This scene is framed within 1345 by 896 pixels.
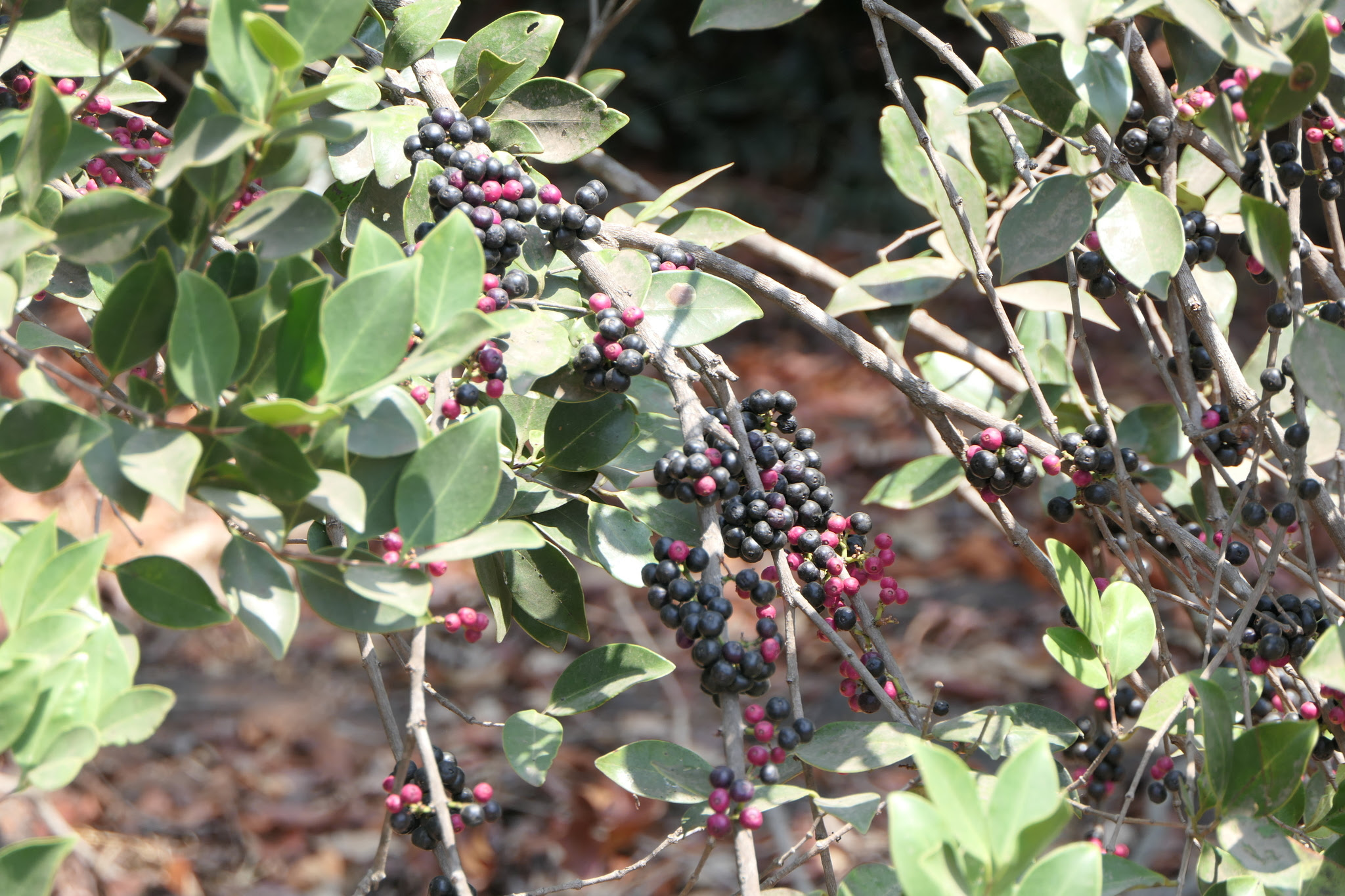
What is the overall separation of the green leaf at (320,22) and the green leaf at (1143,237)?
536 millimetres

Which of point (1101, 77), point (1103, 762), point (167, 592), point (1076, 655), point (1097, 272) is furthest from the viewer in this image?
point (1103, 762)

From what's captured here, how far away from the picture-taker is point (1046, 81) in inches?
30.5

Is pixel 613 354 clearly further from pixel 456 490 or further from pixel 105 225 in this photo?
pixel 105 225

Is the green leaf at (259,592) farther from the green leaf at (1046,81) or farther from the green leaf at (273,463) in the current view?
the green leaf at (1046,81)

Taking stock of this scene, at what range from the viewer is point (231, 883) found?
235 cm

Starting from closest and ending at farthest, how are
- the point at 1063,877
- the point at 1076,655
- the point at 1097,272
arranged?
the point at 1063,877 → the point at 1076,655 → the point at 1097,272

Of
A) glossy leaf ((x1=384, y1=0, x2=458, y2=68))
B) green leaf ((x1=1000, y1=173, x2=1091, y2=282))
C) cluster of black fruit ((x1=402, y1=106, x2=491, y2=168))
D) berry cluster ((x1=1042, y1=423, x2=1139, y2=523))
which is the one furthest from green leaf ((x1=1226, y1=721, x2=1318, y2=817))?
glossy leaf ((x1=384, y1=0, x2=458, y2=68))

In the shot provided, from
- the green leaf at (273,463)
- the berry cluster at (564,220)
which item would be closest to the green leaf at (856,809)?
the green leaf at (273,463)

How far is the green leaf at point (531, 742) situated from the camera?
2.40 feet

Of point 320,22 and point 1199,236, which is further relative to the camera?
point 1199,236

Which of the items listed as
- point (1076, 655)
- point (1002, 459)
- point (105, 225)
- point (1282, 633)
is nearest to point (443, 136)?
point (105, 225)

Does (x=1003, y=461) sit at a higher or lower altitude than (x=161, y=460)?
lower

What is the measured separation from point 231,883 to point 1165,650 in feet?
7.05

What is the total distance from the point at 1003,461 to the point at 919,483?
208 mm
